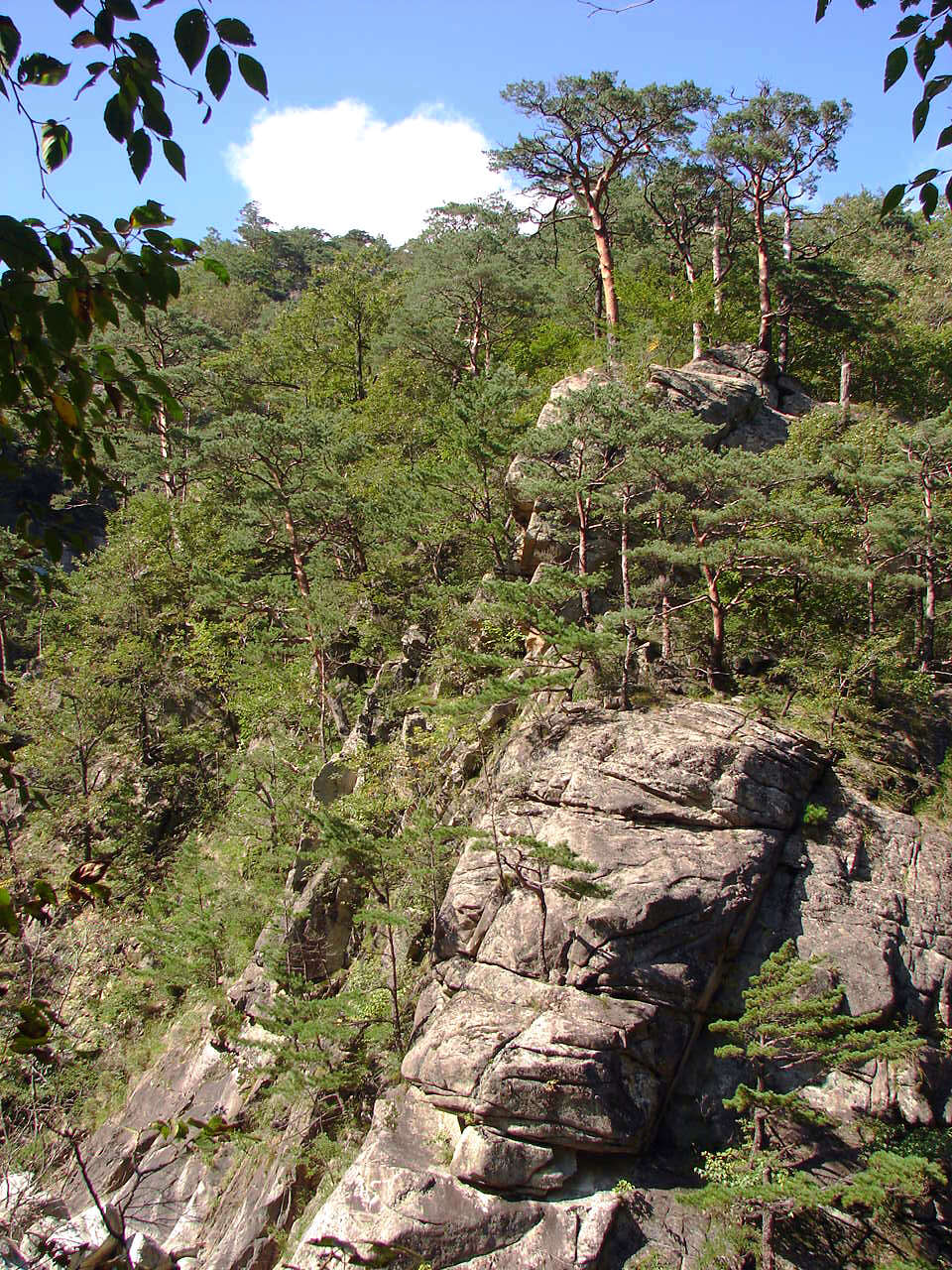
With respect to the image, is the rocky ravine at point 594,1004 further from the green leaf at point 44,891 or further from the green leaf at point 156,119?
the green leaf at point 156,119

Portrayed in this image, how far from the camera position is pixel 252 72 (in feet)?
6.55

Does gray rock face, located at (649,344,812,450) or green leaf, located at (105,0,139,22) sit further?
gray rock face, located at (649,344,812,450)

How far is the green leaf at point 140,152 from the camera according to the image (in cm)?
212

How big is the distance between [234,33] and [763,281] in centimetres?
2296

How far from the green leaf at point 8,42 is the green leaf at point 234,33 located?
591mm

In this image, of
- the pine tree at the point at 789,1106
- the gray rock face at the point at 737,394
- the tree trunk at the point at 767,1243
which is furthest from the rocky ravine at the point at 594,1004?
the gray rock face at the point at 737,394

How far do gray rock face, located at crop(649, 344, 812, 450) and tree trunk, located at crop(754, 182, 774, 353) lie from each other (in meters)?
0.53

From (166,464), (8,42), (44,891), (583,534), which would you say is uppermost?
(166,464)

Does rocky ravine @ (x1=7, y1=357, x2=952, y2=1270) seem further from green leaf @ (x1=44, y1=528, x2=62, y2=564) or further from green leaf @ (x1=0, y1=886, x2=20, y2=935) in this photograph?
green leaf @ (x1=44, y1=528, x2=62, y2=564)

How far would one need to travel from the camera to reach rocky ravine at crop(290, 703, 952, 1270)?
9188 mm

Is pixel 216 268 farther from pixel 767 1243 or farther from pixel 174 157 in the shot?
pixel 767 1243

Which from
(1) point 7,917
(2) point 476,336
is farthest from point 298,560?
(1) point 7,917

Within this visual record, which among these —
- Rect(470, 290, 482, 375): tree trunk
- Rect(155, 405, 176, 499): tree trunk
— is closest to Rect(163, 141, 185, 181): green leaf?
Rect(470, 290, 482, 375): tree trunk

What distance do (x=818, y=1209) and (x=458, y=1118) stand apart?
4.19 metres
